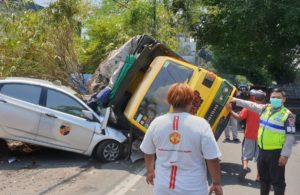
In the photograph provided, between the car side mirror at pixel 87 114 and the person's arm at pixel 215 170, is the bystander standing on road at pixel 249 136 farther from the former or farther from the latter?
the person's arm at pixel 215 170

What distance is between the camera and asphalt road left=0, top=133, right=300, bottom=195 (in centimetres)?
759

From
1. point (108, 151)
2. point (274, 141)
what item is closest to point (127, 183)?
point (108, 151)

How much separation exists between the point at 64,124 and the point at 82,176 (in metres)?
1.24

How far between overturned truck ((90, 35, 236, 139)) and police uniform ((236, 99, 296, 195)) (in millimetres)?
2773

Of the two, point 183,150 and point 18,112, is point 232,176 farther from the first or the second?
point 183,150

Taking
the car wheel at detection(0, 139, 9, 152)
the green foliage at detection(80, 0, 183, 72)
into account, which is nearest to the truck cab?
the car wheel at detection(0, 139, 9, 152)

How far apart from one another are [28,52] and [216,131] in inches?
262

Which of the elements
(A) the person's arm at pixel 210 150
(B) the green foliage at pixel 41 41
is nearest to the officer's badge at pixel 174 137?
(A) the person's arm at pixel 210 150

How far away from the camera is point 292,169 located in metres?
9.96

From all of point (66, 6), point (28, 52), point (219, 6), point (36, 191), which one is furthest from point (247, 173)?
point (219, 6)

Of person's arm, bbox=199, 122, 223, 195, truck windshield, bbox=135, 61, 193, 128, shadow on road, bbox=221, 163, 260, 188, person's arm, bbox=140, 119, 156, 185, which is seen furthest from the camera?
truck windshield, bbox=135, 61, 193, 128

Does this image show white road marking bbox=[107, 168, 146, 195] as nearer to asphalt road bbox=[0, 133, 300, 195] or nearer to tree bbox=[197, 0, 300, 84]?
asphalt road bbox=[0, 133, 300, 195]

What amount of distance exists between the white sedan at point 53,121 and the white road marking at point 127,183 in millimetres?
1071

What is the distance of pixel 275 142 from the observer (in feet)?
19.9
